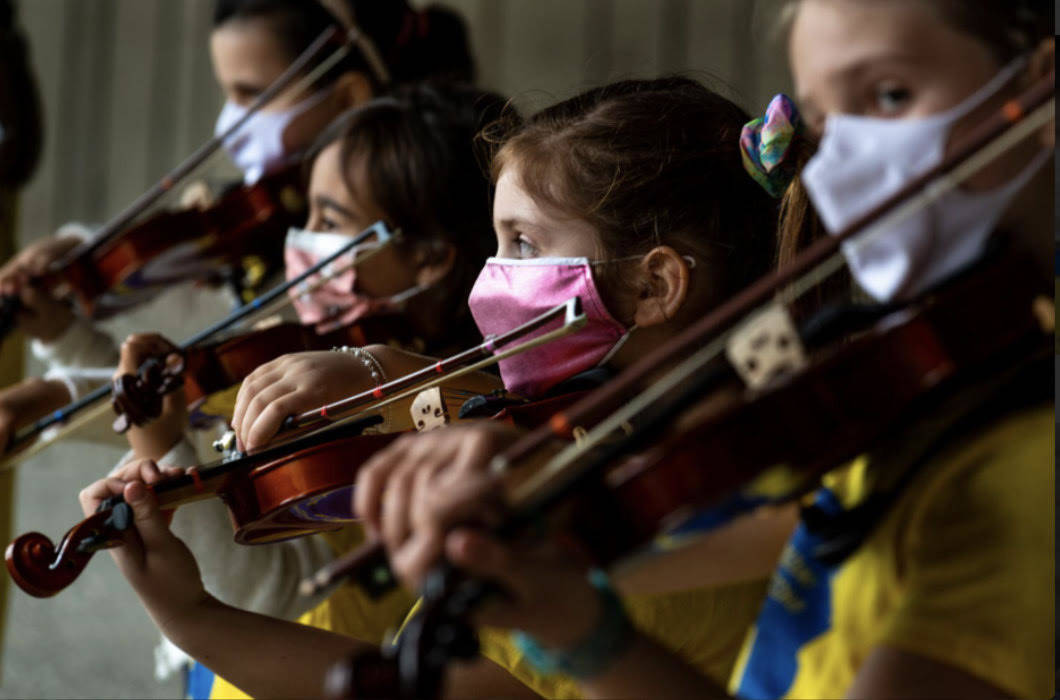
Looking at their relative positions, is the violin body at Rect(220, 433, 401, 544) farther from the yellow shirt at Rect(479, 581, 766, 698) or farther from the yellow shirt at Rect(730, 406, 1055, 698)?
the yellow shirt at Rect(730, 406, 1055, 698)

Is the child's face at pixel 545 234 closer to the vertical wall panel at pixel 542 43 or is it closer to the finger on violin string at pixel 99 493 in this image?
the finger on violin string at pixel 99 493

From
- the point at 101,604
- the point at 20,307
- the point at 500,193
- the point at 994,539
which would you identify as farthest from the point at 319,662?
the point at 101,604

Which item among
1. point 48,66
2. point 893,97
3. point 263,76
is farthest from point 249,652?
point 48,66

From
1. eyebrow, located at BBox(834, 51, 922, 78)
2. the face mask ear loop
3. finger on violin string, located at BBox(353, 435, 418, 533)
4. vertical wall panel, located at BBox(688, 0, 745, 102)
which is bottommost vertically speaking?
finger on violin string, located at BBox(353, 435, 418, 533)

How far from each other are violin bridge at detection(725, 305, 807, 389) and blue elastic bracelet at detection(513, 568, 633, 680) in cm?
13

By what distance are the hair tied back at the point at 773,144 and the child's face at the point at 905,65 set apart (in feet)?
0.84

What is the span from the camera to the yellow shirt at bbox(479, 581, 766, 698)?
102 centimetres

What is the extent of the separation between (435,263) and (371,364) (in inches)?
12.5

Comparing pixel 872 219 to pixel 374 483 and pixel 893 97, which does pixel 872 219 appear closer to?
pixel 893 97

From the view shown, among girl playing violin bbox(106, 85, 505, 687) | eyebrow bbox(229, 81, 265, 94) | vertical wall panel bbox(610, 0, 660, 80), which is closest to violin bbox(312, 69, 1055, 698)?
girl playing violin bbox(106, 85, 505, 687)

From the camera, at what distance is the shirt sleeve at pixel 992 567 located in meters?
0.62

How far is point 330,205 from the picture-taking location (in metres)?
1.42

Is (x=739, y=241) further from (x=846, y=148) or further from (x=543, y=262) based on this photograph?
(x=846, y=148)

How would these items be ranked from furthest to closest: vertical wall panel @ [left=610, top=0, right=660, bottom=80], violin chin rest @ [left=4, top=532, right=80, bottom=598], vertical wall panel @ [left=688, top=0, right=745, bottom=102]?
vertical wall panel @ [left=610, top=0, right=660, bottom=80] → vertical wall panel @ [left=688, top=0, right=745, bottom=102] → violin chin rest @ [left=4, top=532, right=80, bottom=598]
